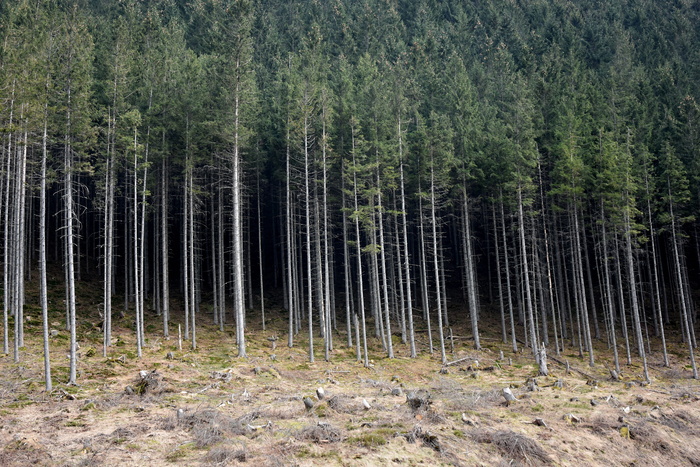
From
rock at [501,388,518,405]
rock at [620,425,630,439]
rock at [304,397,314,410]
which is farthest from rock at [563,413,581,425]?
rock at [304,397,314,410]

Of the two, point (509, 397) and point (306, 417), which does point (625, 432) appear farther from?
point (306, 417)

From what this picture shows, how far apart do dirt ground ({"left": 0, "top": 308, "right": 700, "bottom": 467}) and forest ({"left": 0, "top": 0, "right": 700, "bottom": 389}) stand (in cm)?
245

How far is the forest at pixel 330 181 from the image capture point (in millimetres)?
22391

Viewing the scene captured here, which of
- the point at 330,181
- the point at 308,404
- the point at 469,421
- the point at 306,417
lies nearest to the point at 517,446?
the point at 469,421

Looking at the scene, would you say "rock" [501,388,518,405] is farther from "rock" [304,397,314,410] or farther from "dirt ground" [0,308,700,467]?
"rock" [304,397,314,410]

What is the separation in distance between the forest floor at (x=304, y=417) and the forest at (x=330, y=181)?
212cm

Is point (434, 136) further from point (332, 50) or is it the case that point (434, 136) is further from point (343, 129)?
point (332, 50)

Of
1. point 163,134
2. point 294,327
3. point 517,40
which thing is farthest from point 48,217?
point 517,40

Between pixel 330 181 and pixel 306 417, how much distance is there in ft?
68.9

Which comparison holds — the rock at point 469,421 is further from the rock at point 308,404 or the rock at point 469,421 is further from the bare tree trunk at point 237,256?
the bare tree trunk at point 237,256

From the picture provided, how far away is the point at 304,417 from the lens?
40.6 ft

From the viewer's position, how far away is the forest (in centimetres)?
2239

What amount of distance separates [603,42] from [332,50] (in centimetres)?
3828

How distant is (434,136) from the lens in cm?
2886
